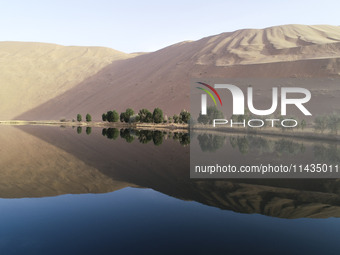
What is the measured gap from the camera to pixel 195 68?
109 meters

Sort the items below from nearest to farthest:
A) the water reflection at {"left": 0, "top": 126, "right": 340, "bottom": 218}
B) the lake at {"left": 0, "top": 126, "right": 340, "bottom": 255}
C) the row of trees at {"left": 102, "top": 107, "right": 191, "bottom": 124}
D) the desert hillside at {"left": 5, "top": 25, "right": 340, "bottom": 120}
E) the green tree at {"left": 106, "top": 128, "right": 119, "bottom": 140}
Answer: the lake at {"left": 0, "top": 126, "right": 340, "bottom": 255}
the water reflection at {"left": 0, "top": 126, "right": 340, "bottom": 218}
the green tree at {"left": 106, "top": 128, "right": 119, "bottom": 140}
the row of trees at {"left": 102, "top": 107, "right": 191, "bottom": 124}
the desert hillside at {"left": 5, "top": 25, "right": 340, "bottom": 120}

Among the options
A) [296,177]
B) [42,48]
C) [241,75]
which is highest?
[42,48]

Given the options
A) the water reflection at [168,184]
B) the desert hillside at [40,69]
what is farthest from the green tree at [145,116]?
the desert hillside at [40,69]

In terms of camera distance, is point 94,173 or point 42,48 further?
point 42,48

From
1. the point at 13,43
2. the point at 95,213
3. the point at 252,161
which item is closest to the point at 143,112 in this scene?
the point at 252,161

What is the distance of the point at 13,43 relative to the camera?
599 feet

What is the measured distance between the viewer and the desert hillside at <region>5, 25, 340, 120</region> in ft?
308

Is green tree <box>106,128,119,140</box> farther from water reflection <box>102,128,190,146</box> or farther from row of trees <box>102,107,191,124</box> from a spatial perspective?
row of trees <box>102,107,191,124</box>

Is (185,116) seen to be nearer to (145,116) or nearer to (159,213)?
(145,116)

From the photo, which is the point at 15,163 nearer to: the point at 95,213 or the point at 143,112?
the point at 95,213

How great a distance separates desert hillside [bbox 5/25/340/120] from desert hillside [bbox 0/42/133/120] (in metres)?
7.30

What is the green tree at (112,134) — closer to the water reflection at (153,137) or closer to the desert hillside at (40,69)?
the water reflection at (153,137)

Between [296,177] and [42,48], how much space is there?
609 feet

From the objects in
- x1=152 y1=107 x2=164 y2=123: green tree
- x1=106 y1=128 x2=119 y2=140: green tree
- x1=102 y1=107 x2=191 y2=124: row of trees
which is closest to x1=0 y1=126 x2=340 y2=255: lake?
x1=106 y1=128 x2=119 y2=140: green tree
